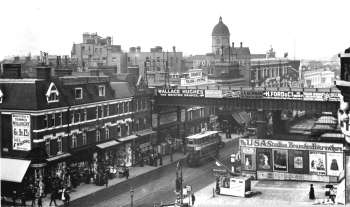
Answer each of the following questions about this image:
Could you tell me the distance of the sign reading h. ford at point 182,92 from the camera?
189ft

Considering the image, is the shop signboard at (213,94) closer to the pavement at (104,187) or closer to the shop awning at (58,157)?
the pavement at (104,187)

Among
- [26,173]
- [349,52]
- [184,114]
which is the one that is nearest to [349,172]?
[349,52]

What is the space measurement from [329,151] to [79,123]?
79.3 ft

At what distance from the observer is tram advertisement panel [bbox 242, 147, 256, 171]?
4369 centimetres

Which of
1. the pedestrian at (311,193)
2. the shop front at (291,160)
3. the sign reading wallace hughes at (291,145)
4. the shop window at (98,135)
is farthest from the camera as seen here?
the shop window at (98,135)

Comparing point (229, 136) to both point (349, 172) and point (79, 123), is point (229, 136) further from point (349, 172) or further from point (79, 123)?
point (349, 172)

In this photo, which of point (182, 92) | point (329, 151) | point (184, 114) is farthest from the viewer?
point (184, 114)

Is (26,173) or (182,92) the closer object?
(26,173)

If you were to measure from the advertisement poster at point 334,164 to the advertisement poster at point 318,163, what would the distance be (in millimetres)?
421

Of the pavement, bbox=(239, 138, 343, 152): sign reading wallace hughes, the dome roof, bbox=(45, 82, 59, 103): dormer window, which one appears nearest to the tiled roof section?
the pavement

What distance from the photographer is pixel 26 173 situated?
41.1m

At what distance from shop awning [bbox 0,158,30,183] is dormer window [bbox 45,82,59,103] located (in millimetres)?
6075

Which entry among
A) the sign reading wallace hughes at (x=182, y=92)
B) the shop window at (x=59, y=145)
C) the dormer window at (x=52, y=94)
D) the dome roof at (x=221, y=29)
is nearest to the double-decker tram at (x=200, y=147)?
the sign reading wallace hughes at (x=182, y=92)

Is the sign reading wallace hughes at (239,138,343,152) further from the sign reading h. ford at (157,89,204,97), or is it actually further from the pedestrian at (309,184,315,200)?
the sign reading h. ford at (157,89,204,97)
